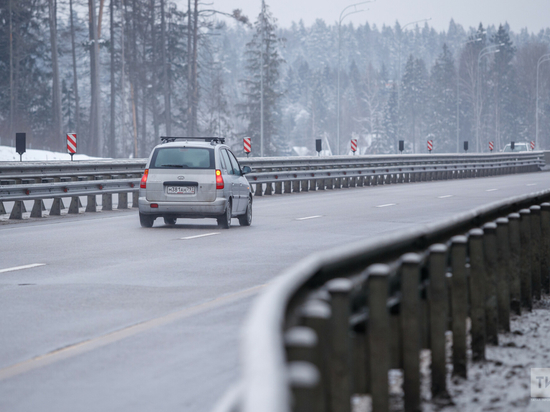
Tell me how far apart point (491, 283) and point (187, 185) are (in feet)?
36.4

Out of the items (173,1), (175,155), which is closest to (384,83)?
(173,1)

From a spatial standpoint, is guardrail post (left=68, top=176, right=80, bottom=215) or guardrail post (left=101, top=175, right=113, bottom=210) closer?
guardrail post (left=68, top=176, right=80, bottom=215)

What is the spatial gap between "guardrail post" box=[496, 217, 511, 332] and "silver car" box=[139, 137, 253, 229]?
10.3 meters

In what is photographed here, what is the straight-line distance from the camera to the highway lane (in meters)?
5.87

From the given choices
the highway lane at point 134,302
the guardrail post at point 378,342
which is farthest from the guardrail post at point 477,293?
the guardrail post at point 378,342

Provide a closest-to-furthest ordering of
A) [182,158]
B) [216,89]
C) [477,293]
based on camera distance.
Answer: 1. [477,293]
2. [182,158]
3. [216,89]

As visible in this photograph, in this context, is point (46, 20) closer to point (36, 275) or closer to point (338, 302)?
point (36, 275)

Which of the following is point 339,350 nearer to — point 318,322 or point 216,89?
point 318,322

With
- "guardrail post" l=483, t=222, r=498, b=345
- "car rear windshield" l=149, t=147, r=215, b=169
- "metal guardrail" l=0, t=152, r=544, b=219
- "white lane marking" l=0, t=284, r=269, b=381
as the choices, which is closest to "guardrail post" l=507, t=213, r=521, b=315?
"guardrail post" l=483, t=222, r=498, b=345

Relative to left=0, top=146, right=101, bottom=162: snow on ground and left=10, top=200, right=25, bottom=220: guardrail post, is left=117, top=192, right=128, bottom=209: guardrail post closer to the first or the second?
left=10, top=200, right=25, bottom=220: guardrail post

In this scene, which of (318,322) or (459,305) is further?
(459,305)

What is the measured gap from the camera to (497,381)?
6059 mm

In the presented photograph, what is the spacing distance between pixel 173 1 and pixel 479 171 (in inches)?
A: 1676

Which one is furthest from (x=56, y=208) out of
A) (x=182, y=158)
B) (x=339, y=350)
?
(x=339, y=350)
